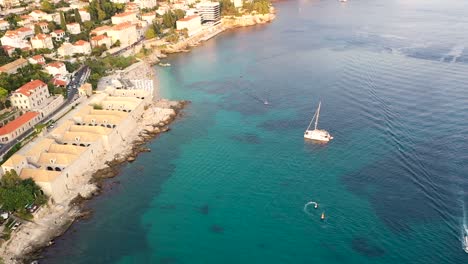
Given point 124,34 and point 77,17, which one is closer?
point 124,34

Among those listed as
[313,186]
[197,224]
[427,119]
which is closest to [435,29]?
[427,119]

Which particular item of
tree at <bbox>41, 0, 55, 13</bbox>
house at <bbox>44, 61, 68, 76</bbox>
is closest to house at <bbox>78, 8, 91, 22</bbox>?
tree at <bbox>41, 0, 55, 13</bbox>

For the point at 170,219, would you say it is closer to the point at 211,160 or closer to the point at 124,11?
the point at 211,160

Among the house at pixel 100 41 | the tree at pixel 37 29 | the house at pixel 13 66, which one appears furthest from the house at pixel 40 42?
the house at pixel 13 66

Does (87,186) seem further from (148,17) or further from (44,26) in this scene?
(148,17)

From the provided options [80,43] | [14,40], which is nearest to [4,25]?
[14,40]

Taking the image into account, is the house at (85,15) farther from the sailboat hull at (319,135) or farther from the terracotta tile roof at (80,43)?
the sailboat hull at (319,135)
